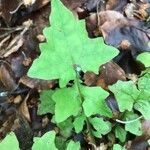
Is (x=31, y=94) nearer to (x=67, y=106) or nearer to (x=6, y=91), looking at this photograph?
(x=6, y=91)

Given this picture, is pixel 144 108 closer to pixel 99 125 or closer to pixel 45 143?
pixel 99 125

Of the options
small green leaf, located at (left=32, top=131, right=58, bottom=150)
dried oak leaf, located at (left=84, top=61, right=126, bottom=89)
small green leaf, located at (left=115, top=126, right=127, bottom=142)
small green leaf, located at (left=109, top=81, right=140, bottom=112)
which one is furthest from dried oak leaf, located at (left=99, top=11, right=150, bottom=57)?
small green leaf, located at (left=32, top=131, right=58, bottom=150)

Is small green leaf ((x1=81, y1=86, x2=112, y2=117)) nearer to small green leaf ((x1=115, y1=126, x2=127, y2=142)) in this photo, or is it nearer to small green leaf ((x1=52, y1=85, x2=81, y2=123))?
small green leaf ((x1=52, y1=85, x2=81, y2=123))

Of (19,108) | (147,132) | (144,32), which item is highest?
(144,32)

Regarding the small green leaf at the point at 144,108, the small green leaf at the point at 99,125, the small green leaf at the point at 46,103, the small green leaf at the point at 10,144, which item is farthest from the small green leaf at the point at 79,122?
the small green leaf at the point at 10,144

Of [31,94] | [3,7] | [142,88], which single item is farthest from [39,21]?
[142,88]

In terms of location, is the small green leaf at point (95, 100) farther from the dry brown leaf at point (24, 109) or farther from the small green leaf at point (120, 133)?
the dry brown leaf at point (24, 109)
